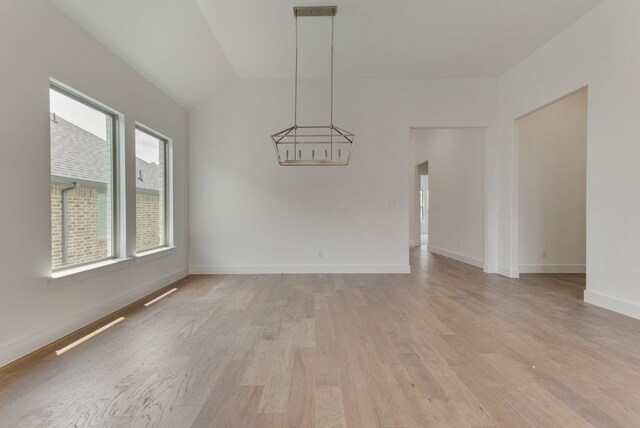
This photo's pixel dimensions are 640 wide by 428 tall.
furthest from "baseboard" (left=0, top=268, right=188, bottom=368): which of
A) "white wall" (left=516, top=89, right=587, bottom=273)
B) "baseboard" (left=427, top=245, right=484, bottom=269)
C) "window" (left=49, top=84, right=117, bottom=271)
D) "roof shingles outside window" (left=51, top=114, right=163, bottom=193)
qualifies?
"white wall" (left=516, top=89, right=587, bottom=273)

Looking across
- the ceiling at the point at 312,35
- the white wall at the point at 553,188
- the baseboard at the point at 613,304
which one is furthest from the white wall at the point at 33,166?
the white wall at the point at 553,188

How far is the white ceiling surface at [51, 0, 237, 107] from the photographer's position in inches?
103

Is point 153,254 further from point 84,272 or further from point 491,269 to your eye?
point 491,269

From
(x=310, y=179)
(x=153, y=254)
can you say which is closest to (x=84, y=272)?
(x=153, y=254)

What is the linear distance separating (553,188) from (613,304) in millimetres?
2501

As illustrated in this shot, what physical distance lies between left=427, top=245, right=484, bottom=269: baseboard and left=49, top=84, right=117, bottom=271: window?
219 inches

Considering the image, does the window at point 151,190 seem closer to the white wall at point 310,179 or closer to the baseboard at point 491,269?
the white wall at point 310,179

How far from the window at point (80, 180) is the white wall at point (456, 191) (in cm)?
544

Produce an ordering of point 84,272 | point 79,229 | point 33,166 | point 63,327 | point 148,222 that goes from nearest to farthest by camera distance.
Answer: point 33,166 → point 63,327 → point 84,272 → point 79,229 → point 148,222

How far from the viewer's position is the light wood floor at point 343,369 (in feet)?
4.83

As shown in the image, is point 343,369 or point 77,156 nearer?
point 343,369

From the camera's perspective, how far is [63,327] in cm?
243

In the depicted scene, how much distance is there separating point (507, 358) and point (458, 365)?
15.3 inches

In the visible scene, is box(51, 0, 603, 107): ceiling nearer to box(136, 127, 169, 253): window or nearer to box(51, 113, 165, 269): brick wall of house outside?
box(136, 127, 169, 253): window
